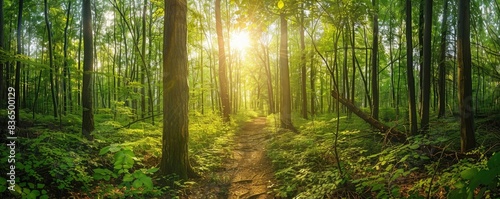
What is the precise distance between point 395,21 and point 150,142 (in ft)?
56.2

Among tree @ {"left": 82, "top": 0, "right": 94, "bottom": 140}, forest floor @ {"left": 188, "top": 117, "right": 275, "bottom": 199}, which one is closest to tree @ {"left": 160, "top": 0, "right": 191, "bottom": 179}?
forest floor @ {"left": 188, "top": 117, "right": 275, "bottom": 199}

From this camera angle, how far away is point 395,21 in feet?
53.9

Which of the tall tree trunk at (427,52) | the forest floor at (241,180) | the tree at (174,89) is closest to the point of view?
the tall tree trunk at (427,52)

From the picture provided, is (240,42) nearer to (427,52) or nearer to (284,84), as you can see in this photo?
(284,84)

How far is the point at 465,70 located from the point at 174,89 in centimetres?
520

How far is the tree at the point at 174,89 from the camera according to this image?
17.7 ft

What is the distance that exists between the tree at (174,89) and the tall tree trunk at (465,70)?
16.4 ft

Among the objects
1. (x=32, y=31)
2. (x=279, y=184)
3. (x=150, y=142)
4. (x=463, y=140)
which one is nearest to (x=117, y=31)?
(x=32, y=31)

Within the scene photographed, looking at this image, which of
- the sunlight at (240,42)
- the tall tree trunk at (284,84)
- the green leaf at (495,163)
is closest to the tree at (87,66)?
the tall tree trunk at (284,84)

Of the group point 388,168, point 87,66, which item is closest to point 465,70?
point 388,168

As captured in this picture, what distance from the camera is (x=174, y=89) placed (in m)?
5.40

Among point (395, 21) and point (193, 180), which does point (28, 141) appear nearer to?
point (193, 180)

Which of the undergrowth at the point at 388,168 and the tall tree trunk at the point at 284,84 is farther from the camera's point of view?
the tall tree trunk at the point at 284,84

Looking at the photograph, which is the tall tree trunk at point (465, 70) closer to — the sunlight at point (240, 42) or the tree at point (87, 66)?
the tree at point (87, 66)
